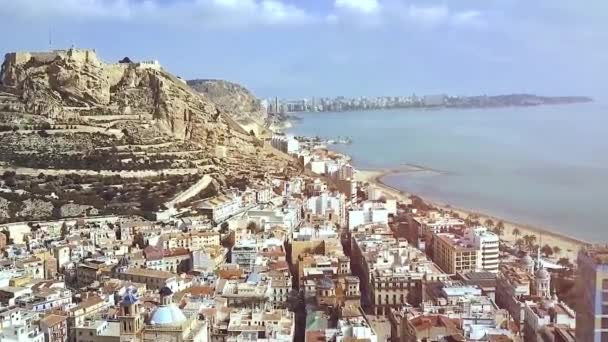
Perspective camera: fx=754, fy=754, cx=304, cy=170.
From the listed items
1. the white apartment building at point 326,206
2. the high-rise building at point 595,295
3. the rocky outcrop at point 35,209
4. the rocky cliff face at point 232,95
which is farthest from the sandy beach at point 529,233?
the rocky cliff face at point 232,95

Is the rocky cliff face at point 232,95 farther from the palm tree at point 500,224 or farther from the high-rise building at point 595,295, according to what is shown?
the high-rise building at point 595,295

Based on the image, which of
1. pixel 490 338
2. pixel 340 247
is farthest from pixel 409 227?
pixel 490 338

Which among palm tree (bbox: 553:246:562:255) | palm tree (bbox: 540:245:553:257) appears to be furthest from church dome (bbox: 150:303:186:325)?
palm tree (bbox: 553:246:562:255)

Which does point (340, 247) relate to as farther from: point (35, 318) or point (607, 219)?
point (35, 318)

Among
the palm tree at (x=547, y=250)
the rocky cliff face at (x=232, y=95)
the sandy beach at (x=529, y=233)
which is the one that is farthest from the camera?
the rocky cliff face at (x=232, y=95)

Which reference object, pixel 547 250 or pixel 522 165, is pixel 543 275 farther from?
pixel 522 165

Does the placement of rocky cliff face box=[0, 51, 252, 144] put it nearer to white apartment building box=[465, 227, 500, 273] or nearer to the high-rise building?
white apartment building box=[465, 227, 500, 273]
